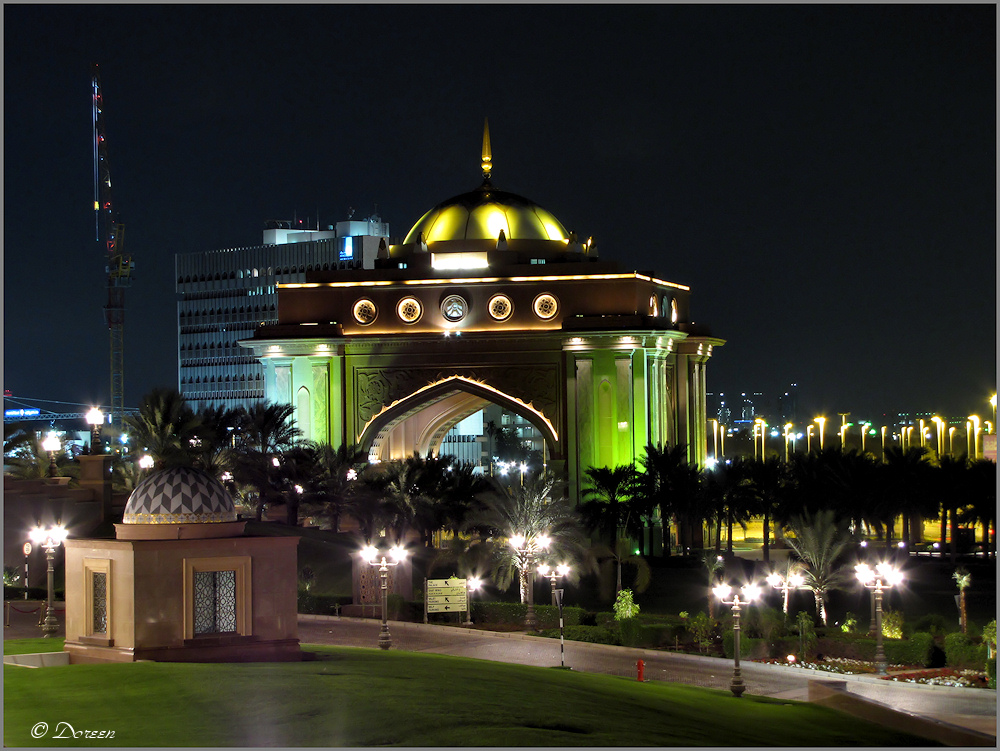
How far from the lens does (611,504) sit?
46.9 metres

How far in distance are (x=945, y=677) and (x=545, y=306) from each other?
2746 centimetres

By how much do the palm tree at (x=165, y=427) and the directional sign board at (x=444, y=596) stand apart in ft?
40.9

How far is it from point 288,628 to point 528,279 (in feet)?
101

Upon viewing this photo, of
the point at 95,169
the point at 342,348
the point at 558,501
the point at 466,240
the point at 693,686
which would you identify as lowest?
the point at 693,686

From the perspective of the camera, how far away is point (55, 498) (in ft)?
131

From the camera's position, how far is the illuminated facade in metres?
51.1

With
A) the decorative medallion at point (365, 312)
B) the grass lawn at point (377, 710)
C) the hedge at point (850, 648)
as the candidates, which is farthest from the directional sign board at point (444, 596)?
the decorative medallion at point (365, 312)

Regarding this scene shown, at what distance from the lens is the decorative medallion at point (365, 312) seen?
2116 inches

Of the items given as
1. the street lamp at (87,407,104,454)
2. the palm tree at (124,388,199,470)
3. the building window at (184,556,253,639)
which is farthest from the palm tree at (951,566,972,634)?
the palm tree at (124,388,199,470)

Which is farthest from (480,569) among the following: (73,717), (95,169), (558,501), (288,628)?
(95,169)

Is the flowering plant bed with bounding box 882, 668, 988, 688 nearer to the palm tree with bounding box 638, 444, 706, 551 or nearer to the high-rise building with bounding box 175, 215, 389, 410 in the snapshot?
the palm tree with bounding box 638, 444, 706, 551

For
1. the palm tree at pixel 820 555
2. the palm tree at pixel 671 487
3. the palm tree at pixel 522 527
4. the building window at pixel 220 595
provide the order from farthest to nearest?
the palm tree at pixel 671 487 < the palm tree at pixel 522 527 < the palm tree at pixel 820 555 < the building window at pixel 220 595

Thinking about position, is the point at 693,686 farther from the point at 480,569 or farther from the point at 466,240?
the point at 466,240

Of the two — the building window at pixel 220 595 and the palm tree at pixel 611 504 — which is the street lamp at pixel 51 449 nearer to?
the palm tree at pixel 611 504
